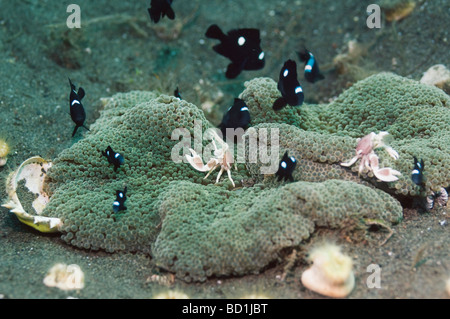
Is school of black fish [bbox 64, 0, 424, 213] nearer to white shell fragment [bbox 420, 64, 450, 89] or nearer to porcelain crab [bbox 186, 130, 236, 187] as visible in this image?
porcelain crab [bbox 186, 130, 236, 187]

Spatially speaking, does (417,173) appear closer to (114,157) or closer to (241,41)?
(241,41)

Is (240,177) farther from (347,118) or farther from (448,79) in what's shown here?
(448,79)

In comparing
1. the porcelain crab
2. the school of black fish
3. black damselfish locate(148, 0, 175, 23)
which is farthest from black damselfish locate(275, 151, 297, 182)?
black damselfish locate(148, 0, 175, 23)

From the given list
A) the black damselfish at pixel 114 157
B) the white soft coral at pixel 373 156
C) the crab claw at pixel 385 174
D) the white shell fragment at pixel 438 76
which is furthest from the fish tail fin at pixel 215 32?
the white shell fragment at pixel 438 76

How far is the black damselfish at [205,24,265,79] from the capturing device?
4.00m

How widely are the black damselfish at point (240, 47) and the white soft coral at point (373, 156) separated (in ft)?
4.56

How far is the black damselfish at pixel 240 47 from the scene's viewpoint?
4.00 metres

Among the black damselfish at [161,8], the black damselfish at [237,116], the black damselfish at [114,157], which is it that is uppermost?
the black damselfish at [161,8]

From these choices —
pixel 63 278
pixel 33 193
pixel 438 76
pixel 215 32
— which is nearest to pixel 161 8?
pixel 215 32

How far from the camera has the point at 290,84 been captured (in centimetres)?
372

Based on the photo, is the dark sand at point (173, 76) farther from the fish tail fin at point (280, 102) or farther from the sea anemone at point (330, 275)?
the fish tail fin at point (280, 102)

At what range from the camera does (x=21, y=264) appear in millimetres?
3584

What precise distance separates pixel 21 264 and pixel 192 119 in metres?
2.32
